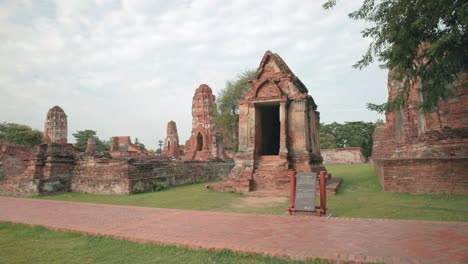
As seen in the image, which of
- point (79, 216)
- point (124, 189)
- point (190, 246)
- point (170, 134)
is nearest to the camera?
point (190, 246)

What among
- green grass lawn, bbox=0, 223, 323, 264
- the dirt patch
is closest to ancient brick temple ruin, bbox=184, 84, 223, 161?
the dirt patch

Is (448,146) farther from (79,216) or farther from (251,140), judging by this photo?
(79,216)

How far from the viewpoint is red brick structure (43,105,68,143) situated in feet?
110

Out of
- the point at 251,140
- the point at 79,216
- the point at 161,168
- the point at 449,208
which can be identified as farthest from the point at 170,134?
the point at 449,208

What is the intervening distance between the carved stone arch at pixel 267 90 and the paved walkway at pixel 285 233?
20.8 feet

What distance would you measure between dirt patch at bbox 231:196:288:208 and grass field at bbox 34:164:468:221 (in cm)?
3

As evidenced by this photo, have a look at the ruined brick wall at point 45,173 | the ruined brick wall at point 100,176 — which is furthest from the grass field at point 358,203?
the ruined brick wall at point 45,173

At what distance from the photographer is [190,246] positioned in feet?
14.5

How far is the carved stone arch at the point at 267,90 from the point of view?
39.5 ft

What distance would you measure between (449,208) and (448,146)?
11.6 ft

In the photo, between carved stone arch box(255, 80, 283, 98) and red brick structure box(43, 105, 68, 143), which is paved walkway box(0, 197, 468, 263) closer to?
carved stone arch box(255, 80, 283, 98)

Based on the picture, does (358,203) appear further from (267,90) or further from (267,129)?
(267,129)

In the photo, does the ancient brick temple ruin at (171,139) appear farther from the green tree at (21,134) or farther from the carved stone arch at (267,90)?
the carved stone arch at (267,90)

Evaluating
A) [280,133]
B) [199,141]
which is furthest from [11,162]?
[199,141]
